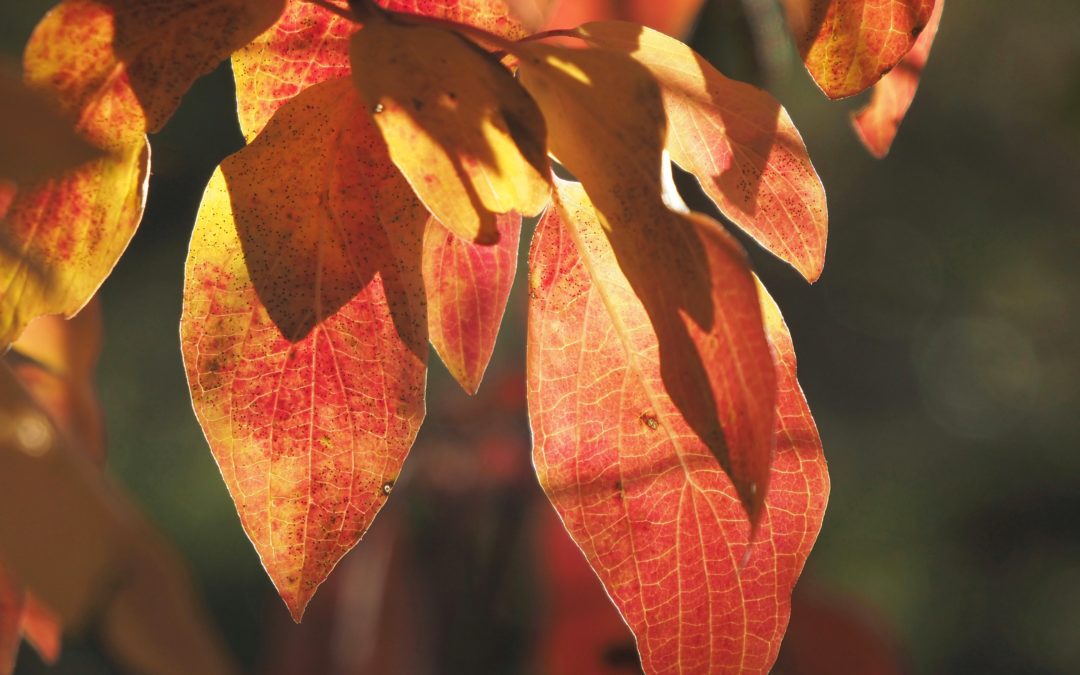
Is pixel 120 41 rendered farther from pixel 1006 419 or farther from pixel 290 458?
pixel 1006 419

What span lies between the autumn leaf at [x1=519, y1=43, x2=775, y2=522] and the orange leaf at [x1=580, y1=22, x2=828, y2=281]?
0.05 m

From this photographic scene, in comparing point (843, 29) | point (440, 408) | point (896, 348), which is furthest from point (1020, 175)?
point (843, 29)

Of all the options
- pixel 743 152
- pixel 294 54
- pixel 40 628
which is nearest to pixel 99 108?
pixel 294 54

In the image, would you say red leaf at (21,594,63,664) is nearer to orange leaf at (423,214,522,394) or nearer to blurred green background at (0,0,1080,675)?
orange leaf at (423,214,522,394)

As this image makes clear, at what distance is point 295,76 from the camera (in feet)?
1.00

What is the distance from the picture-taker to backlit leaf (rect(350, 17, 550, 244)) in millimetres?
234

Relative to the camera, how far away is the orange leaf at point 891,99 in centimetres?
36

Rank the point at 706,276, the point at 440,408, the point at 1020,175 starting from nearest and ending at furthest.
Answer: the point at 706,276 < the point at 440,408 < the point at 1020,175

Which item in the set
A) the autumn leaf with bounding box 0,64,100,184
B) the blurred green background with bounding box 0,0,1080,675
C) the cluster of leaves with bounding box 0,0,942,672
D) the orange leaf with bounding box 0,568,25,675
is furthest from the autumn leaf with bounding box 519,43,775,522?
the blurred green background with bounding box 0,0,1080,675

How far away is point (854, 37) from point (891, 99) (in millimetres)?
73

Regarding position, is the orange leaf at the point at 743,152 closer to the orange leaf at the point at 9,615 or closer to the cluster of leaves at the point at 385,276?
the cluster of leaves at the point at 385,276

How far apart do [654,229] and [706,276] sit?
0.02m

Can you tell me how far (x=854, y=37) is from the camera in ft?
0.99

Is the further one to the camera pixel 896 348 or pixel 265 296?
pixel 896 348
